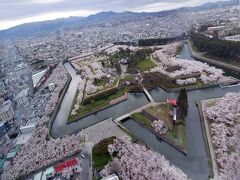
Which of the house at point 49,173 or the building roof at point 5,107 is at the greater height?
the house at point 49,173

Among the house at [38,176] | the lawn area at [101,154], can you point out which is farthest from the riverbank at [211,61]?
the house at [38,176]

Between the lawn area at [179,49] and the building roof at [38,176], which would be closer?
the building roof at [38,176]

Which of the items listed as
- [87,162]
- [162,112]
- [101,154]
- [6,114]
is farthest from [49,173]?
[6,114]

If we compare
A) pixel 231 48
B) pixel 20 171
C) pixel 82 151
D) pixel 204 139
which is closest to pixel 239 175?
pixel 204 139

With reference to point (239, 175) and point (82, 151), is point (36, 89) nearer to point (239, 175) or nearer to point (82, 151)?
point (82, 151)

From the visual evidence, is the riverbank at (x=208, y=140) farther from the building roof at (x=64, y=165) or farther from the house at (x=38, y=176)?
the house at (x=38, y=176)

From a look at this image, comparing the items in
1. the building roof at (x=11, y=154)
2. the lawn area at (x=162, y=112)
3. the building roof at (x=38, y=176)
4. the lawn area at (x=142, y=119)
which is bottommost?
the building roof at (x=11, y=154)

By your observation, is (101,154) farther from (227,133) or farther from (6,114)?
(6,114)
